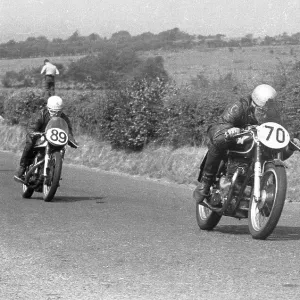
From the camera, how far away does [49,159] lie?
14430 mm

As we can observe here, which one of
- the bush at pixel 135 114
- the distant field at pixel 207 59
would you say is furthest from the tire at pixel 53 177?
the distant field at pixel 207 59

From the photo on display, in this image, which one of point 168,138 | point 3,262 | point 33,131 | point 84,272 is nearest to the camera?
point 84,272

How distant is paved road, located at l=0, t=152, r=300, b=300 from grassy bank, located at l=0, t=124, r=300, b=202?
3.56 meters

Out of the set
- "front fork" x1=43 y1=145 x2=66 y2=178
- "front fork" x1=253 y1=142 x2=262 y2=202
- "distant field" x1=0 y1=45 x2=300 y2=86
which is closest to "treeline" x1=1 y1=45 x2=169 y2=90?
"distant field" x1=0 y1=45 x2=300 y2=86

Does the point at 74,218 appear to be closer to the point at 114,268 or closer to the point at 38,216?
the point at 38,216

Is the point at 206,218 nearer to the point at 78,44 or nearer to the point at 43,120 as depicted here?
the point at 43,120

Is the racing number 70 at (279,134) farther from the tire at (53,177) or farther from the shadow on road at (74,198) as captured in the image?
the shadow on road at (74,198)

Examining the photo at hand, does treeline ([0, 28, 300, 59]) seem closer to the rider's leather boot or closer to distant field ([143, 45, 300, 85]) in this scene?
distant field ([143, 45, 300, 85])

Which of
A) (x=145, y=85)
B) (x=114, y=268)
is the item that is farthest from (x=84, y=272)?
(x=145, y=85)

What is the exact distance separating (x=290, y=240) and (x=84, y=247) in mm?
2149

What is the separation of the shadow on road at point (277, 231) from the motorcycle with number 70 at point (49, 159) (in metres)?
3.62

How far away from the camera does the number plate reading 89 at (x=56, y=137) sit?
14.2 meters

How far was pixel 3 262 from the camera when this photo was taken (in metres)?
8.62

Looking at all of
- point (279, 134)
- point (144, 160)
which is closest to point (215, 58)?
point (144, 160)
